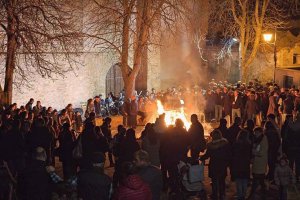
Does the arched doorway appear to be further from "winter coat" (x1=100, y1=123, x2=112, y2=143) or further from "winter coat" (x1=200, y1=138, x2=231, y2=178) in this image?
"winter coat" (x1=200, y1=138, x2=231, y2=178)

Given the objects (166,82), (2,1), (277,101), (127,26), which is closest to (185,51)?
(166,82)

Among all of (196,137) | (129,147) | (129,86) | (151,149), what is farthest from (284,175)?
(129,86)

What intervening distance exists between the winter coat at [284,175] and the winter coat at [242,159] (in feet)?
1.98

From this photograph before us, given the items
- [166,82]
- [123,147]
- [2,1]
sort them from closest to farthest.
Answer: [123,147]
[2,1]
[166,82]

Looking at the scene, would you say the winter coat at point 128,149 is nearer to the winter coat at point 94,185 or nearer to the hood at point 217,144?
the hood at point 217,144

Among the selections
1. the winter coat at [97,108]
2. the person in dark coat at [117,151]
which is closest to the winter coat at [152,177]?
the person in dark coat at [117,151]

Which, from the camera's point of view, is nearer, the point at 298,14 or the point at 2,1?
the point at 2,1

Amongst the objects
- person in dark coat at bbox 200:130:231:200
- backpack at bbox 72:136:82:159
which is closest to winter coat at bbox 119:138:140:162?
backpack at bbox 72:136:82:159

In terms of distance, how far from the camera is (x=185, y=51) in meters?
32.8

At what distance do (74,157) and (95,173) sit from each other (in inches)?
170

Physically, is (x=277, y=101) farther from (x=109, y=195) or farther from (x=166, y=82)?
(x=109, y=195)

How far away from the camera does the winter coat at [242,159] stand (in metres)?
10.4

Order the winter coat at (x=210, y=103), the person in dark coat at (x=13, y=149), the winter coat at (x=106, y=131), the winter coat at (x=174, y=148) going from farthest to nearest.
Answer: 1. the winter coat at (x=210, y=103)
2. the winter coat at (x=106, y=131)
3. the person in dark coat at (x=13, y=149)
4. the winter coat at (x=174, y=148)

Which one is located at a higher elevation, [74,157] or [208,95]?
[208,95]
